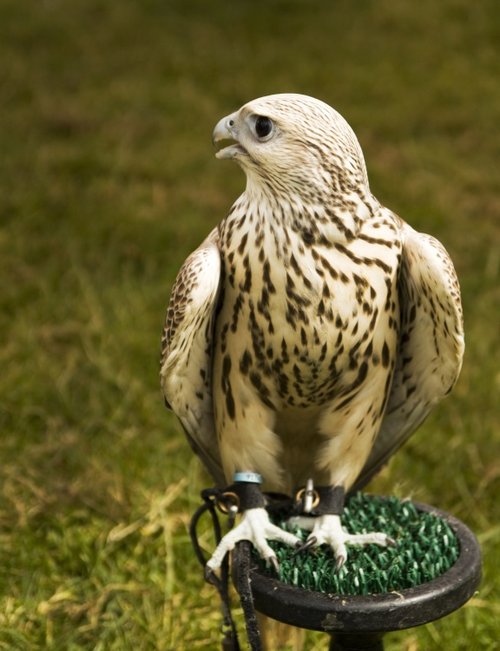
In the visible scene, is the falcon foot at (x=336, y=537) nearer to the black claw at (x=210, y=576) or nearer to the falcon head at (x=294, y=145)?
the black claw at (x=210, y=576)

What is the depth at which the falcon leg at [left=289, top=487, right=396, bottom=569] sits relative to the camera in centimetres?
229

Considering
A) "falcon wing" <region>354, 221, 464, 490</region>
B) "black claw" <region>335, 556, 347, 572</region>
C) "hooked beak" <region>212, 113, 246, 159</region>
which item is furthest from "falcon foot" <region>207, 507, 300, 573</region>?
"hooked beak" <region>212, 113, 246, 159</region>

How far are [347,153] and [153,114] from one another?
4943 millimetres

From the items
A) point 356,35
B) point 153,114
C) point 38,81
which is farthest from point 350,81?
point 38,81

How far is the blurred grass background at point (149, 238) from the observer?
321cm

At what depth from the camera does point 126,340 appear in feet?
14.5

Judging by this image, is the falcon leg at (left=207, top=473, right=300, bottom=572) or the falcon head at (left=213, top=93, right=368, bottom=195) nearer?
the falcon head at (left=213, top=93, right=368, bottom=195)

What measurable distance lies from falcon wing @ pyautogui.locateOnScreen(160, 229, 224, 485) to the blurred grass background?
0.80 metres

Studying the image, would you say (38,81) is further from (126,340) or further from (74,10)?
(126,340)

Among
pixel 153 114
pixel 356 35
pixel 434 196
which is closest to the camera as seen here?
pixel 434 196

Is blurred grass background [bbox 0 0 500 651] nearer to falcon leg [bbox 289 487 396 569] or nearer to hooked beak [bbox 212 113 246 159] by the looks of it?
falcon leg [bbox 289 487 396 569]

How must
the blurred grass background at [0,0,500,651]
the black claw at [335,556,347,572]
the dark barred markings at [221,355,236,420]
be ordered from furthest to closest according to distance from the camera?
the blurred grass background at [0,0,500,651] → the dark barred markings at [221,355,236,420] → the black claw at [335,556,347,572]

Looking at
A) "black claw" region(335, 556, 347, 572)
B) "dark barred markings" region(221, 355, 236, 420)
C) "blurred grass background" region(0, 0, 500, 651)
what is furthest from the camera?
"blurred grass background" region(0, 0, 500, 651)

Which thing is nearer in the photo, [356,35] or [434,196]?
[434,196]
